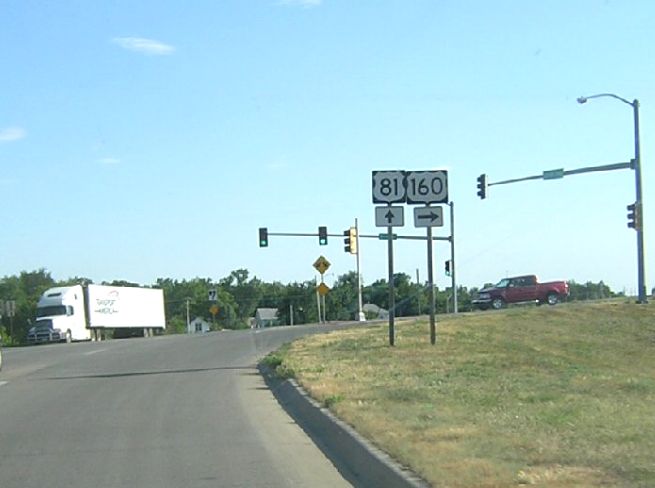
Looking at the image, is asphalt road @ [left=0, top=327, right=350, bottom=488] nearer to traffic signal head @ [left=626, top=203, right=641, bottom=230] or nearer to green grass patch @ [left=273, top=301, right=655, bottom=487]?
green grass patch @ [left=273, top=301, right=655, bottom=487]

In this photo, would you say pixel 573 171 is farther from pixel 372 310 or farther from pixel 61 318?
pixel 372 310

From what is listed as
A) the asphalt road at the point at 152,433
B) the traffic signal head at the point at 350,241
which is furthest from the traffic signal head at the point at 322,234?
the asphalt road at the point at 152,433

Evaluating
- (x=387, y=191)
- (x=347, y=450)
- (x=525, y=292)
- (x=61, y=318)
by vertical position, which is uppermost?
(x=387, y=191)

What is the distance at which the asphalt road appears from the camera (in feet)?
33.2

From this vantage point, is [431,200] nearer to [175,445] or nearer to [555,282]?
[175,445]

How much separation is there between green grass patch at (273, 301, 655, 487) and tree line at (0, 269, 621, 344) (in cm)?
6781

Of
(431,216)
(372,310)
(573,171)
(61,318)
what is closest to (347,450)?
(431,216)

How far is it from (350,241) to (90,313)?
66.9 ft

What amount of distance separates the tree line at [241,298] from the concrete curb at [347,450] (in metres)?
77.4

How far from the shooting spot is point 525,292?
57875 mm

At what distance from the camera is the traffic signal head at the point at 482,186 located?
150 feet

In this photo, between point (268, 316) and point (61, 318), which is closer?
point (61, 318)

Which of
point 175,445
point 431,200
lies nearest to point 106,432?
point 175,445

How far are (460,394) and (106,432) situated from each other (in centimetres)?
502
